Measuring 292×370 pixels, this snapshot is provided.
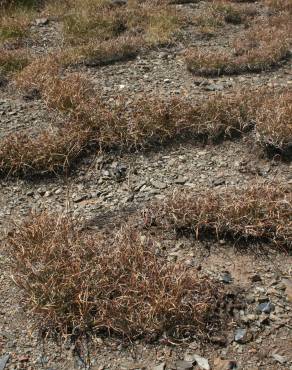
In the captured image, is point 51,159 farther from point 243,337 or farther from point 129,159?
point 243,337

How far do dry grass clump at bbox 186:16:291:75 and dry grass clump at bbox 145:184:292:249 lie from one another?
13.2 ft

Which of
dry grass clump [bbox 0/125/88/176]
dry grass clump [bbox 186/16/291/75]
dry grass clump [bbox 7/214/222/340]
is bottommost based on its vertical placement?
dry grass clump [bbox 7/214/222/340]

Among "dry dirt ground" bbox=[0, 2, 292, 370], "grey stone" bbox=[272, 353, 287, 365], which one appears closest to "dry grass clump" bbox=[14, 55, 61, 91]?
"dry dirt ground" bbox=[0, 2, 292, 370]

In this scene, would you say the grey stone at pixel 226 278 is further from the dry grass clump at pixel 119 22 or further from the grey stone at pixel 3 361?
the dry grass clump at pixel 119 22

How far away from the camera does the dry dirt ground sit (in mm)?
4930

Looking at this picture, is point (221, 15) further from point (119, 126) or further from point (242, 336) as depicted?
point (242, 336)

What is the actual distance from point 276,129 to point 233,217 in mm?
1937

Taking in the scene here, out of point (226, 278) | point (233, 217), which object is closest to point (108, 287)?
point (226, 278)

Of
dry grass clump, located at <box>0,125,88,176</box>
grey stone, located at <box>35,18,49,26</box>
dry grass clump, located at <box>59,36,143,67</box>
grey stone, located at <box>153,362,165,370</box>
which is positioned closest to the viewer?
grey stone, located at <box>153,362,165,370</box>

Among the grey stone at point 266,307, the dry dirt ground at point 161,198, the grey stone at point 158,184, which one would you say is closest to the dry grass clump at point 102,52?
the dry dirt ground at point 161,198

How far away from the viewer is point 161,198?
22.4ft

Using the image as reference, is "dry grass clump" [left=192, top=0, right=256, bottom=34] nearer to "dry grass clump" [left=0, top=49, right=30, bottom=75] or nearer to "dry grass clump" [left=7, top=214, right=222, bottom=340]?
"dry grass clump" [left=0, top=49, right=30, bottom=75]

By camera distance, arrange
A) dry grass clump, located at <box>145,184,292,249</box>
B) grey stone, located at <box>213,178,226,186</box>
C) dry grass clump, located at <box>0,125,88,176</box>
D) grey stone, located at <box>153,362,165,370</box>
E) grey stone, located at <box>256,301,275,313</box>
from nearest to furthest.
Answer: grey stone, located at <box>153,362,165,370</box>
grey stone, located at <box>256,301,275,313</box>
dry grass clump, located at <box>145,184,292,249</box>
grey stone, located at <box>213,178,226,186</box>
dry grass clump, located at <box>0,125,88,176</box>

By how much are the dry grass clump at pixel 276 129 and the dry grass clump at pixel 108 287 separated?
2.66 metres
